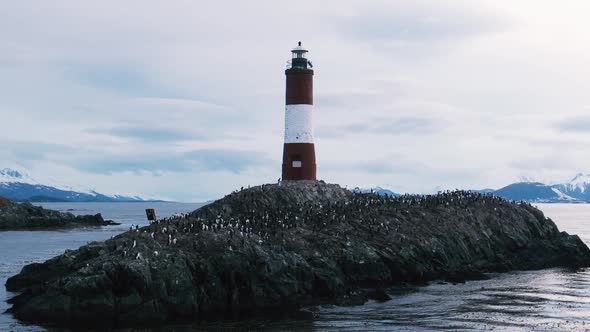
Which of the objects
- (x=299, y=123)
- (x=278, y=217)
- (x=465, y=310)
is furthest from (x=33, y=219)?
(x=465, y=310)

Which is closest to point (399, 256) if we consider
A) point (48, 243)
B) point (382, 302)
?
point (382, 302)

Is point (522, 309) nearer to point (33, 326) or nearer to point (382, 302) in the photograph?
point (382, 302)

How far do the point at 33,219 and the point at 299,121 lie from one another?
8122 centimetres

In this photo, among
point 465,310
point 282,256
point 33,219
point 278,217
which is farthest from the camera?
point 33,219

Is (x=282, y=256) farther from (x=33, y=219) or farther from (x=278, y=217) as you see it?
(x=33, y=219)

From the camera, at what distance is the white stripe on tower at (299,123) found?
66.1 meters

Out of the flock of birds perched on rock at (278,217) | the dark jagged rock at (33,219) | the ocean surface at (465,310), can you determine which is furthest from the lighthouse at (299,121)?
the dark jagged rock at (33,219)

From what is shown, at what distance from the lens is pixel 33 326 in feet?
118

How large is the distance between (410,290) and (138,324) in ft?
64.4

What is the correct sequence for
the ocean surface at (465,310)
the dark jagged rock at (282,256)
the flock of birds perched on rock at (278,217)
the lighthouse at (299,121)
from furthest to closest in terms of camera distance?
the lighthouse at (299,121) → the flock of birds perched on rock at (278,217) → the dark jagged rock at (282,256) → the ocean surface at (465,310)

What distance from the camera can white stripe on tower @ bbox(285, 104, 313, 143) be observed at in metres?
66.1

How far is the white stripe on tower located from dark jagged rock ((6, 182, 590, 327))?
4.53m

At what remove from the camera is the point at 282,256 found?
4462cm

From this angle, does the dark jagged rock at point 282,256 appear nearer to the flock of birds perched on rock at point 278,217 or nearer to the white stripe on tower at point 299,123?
the flock of birds perched on rock at point 278,217
